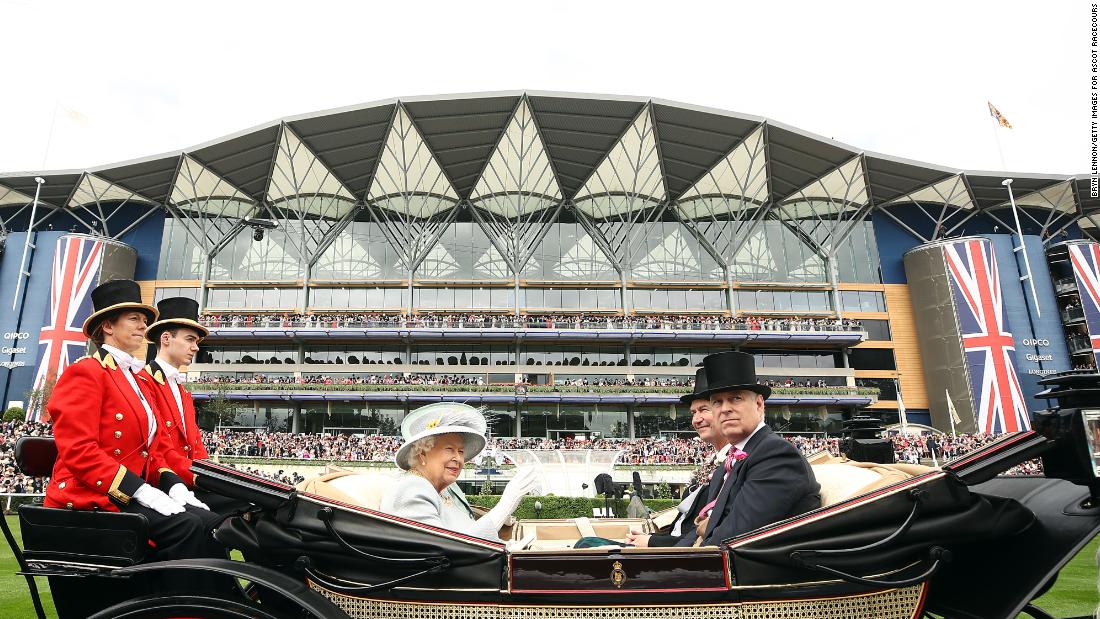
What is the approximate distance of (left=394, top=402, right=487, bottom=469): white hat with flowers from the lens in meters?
3.29

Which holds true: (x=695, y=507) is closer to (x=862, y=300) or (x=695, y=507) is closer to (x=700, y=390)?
(x=700, y=390)

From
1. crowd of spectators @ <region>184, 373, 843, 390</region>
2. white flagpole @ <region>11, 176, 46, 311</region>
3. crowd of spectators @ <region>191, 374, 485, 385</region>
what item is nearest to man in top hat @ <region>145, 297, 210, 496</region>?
crowd of spectators @ <region>184, 373, 843, 390</region>

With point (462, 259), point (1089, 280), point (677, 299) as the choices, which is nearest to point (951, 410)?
point (1089, 280)

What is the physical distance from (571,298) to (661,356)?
303 inches

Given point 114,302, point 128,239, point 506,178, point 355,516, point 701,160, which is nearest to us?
point 355,516

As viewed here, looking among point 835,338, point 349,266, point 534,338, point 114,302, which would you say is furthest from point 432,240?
point 114,302

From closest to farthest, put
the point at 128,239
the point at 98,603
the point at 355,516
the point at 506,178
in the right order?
the point at 355,516, the point at 98,603, the point at 506,178, the point at 128,239

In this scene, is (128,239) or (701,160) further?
(128,239)

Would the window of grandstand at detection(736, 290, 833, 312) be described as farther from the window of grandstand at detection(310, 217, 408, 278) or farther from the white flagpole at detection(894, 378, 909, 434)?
the window of grandstand at detection(310, 217, 408, 278)

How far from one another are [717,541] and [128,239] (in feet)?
177

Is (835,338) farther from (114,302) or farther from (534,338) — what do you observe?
(114,302)

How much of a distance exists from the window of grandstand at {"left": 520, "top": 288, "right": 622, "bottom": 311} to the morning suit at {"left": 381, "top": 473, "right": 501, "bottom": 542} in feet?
135

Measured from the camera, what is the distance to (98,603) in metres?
2.86

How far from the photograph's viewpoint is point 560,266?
150 feet
